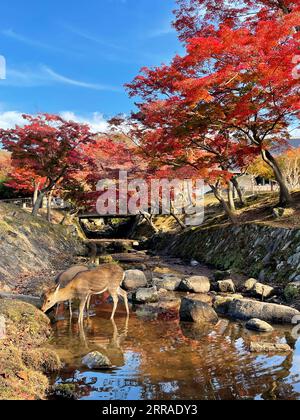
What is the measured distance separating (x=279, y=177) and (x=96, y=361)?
52.8ft

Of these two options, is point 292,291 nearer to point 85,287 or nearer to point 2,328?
point 85,287

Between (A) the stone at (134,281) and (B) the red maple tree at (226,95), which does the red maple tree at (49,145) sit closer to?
(B) the red maple tree at (226,95)

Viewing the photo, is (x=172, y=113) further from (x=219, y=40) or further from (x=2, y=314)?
(x=2, y=314)

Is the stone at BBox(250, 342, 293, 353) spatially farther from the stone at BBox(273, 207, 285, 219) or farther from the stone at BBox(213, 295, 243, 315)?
the stone at BBox(273, 207, 285, 219)

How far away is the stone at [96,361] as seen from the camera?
24.8 feet

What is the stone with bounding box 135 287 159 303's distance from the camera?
13859 mm

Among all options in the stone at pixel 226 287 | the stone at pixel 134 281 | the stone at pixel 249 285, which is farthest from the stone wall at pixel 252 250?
the stone at pixel 134 281

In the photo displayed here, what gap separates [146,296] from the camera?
1399 cm

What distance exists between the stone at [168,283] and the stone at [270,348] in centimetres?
757

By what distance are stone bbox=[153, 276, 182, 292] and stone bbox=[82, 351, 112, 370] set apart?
26.9 feet

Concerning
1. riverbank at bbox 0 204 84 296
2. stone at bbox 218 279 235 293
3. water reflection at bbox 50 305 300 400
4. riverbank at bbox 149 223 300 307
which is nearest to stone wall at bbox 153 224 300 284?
riverbank at bbox 149 223 300 307

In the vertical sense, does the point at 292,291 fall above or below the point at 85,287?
below

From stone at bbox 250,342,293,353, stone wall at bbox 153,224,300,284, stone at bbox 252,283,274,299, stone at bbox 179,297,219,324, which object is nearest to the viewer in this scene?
stone at bbox 250,342,293,353

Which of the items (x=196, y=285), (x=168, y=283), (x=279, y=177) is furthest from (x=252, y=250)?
(x=168, y=283)
